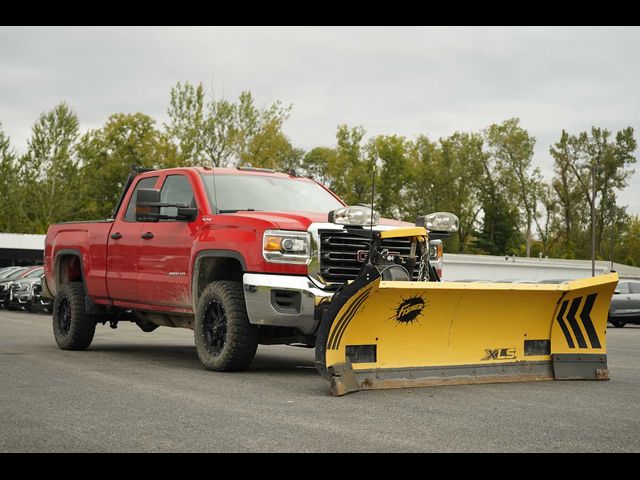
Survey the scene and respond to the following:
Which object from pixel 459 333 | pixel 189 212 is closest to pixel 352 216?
pixel 459 333

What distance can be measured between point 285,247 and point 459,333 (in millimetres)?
1798

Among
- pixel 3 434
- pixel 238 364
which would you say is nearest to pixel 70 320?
pixel 238 364

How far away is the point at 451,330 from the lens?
9.02m

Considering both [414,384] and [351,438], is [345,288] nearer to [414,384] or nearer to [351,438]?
[414,384]

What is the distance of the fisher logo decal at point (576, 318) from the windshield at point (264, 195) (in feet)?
9.21

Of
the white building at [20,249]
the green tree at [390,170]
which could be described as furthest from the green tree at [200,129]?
the green tree at [390,170]

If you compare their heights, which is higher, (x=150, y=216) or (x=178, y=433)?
(x=150, y=216)

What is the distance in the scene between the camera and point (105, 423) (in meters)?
6.45

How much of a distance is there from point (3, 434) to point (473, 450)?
2.83 metres

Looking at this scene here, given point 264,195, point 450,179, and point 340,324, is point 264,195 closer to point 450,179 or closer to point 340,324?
point 340,324

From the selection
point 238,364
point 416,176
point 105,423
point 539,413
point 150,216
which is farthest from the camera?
point 416,176

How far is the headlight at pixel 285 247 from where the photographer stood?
9076mm

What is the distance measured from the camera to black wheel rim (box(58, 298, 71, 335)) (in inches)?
493

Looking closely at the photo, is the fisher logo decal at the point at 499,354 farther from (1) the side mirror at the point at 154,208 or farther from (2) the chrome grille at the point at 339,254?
(1) the side mirror at the point at 154,208
